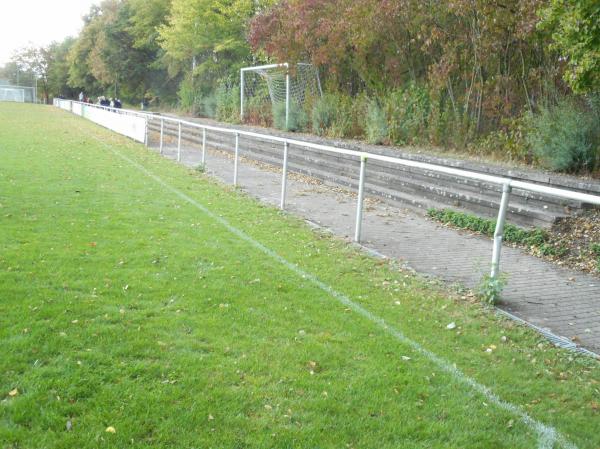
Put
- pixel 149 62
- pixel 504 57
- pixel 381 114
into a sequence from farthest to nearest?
1. pixel 149 62
2. pixel 381 114
3. pixel 504 57

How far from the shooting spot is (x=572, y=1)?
7.72m

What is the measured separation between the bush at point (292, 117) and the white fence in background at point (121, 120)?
4653 millimetres

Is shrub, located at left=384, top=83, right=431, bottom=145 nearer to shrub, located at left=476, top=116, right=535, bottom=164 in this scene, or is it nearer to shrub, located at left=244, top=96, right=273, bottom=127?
shrub, located at left=476, top=116, right=535, bottom=164

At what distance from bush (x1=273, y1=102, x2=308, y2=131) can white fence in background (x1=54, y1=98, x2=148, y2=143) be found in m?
4.65

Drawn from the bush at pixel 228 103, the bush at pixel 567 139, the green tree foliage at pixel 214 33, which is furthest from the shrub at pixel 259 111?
the bush at pixel 567 139

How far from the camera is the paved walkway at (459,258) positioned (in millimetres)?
5793

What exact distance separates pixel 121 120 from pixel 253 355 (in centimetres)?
2378

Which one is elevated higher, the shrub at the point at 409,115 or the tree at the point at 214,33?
the tree at the point at 214,33

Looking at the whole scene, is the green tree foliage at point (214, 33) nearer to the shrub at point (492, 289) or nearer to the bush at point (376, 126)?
the bush at point (376, 126)

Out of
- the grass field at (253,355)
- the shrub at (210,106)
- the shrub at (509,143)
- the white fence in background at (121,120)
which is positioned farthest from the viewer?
the shrub at (210,106)

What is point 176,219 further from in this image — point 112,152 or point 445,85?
point 112,152

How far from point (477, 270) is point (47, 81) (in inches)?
4138

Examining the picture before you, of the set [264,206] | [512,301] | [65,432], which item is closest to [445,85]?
[264,206]

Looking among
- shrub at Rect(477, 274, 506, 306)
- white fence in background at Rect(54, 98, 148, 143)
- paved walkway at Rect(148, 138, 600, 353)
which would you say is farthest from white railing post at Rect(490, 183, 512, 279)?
white fence in background at Rect(54, 98, 148, 143)
